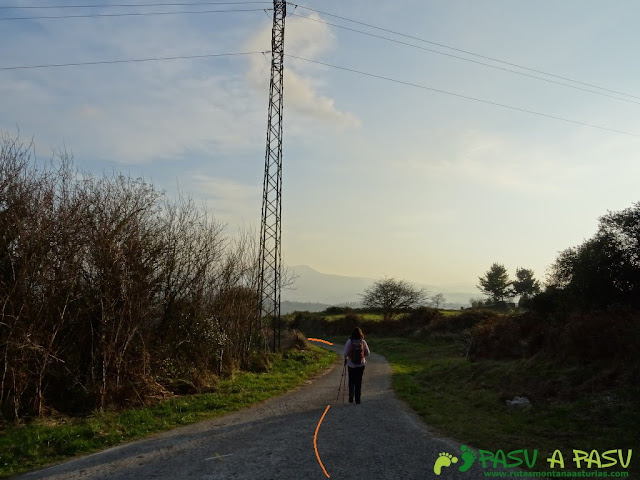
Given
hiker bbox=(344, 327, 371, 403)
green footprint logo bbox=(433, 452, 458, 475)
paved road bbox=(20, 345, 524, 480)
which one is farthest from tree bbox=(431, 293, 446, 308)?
green footprint logo bbox=(433, 452, 458, 475)

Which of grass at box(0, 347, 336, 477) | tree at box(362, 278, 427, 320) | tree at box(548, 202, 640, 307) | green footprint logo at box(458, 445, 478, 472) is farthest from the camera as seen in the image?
tree at box(362, 278, 427, 320)

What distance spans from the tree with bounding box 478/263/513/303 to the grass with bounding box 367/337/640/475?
190 ft

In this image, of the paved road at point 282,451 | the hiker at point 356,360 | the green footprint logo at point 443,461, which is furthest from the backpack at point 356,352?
the green footprint logo at point 443,461

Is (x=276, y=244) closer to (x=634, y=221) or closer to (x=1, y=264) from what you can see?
(x=1, y=264)

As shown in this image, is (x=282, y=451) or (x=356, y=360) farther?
(x=356, y=360)

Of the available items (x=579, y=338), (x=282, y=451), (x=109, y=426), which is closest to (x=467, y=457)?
(x=282, y=451)

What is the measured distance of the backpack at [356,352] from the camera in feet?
40.6

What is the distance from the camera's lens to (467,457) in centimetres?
769

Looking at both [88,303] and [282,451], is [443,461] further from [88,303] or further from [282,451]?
[88,303]

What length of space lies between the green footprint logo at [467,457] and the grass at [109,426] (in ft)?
20.2

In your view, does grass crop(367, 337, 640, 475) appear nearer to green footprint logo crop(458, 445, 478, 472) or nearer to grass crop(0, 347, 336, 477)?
green footprint logo crop(458, 445, 478, 472)

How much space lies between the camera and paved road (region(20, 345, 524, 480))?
7066mm

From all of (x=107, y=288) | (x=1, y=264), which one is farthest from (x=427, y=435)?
(x=1, y=264)

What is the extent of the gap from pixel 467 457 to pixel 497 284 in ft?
222
